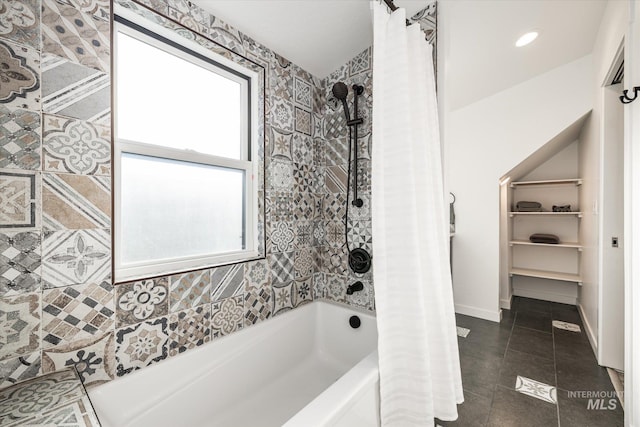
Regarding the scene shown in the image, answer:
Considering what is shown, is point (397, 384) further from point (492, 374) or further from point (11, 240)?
point (11, 240)

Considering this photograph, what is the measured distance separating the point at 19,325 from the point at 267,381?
1142 mm

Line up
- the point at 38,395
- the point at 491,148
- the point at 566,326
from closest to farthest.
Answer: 1. the point at 38,395
2. the point at 566,326
3. the point at 491,148

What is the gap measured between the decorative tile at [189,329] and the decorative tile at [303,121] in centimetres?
126

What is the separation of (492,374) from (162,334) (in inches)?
84.8

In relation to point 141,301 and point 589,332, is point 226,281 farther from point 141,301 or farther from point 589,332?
point 589,332

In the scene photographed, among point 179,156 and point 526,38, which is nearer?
point 179,156

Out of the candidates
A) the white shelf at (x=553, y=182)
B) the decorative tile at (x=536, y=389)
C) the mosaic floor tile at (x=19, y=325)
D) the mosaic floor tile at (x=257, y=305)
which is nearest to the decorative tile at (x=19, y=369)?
the mosaic floor tile at (x=19, y=325)

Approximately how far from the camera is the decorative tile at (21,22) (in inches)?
35.4

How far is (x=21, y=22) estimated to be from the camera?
929 mm

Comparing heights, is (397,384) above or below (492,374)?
above

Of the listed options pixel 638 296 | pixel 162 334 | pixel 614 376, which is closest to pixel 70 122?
pixel 162 334

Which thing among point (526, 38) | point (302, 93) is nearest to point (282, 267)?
point (302, 93)

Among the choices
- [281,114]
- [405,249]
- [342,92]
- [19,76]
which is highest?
[342,92]

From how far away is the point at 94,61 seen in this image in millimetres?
1077
